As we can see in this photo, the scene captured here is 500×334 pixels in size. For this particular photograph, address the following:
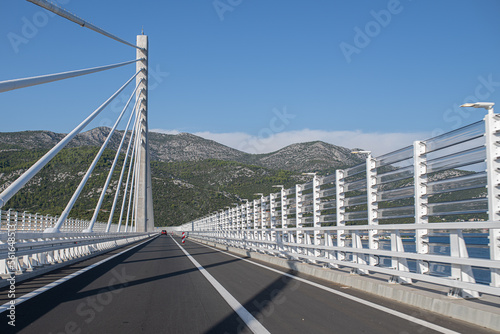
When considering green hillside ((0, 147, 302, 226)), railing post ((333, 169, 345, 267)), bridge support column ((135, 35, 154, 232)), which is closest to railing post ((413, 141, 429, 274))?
railing post ((333, 169, 345, 267))

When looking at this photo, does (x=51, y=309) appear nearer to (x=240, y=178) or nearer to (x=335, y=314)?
(x=335, y=314)

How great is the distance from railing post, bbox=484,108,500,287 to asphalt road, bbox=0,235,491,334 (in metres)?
1.25

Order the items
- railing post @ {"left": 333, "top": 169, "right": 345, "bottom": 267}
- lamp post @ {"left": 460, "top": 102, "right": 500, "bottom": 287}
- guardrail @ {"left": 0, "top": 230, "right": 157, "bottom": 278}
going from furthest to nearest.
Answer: railing post @ {"left": 333, "top": 169, "right": 345, "bottom": 267} < guardrail @ {"left": 0, "top": 230, "right": 157, "bottom": 278} < lamp post @ {"left": 460, "top": 102, "right": 500, "bottom": 287}

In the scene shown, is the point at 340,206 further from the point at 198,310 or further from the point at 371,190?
the point at 198,310

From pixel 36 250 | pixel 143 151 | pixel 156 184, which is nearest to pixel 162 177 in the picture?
pixel 156 184

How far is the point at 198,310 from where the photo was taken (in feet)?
25.5

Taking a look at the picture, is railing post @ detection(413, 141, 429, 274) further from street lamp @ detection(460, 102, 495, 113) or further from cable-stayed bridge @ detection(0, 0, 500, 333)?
street lamp @ detection(460, 102, 495, 113)

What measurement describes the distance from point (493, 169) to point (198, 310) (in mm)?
4795

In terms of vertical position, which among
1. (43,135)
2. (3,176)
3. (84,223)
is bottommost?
(84,223)

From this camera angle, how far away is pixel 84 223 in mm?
53812

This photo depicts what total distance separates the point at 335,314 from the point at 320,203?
742 centimetres

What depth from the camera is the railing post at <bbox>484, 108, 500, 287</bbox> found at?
21.8ft

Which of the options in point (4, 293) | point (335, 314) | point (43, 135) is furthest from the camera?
point (43, 135)

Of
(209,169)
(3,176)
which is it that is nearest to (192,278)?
(3,176)
